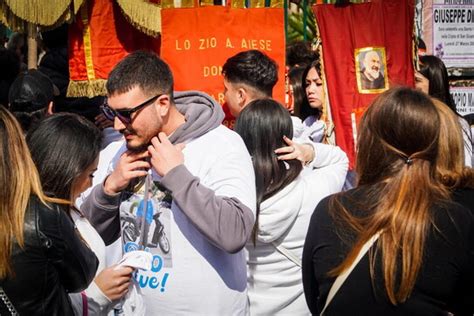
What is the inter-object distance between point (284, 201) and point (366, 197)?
112 cm

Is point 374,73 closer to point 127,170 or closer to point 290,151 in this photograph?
point 290,151

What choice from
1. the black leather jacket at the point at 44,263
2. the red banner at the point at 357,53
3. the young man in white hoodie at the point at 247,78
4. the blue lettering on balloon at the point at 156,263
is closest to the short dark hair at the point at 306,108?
the red banner at the point at 357,53

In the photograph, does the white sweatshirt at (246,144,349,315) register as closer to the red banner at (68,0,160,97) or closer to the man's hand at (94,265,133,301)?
the man's hand at (94,265,133,301)

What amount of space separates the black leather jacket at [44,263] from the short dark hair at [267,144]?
4.26ft

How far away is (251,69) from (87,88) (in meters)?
1.11

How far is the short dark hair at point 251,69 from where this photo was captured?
443cm

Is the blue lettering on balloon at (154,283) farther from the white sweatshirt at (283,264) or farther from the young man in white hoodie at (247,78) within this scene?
the young man in white hoodie at (247,78)

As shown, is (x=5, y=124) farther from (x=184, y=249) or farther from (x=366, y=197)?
(x=366, y=197)

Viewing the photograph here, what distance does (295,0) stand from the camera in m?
6.06

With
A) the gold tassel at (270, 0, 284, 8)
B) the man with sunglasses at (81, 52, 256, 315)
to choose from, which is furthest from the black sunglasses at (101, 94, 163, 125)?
the gold tassel at (270, 0, 284, 8)

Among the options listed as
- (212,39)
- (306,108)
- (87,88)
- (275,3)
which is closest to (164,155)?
(212,39)

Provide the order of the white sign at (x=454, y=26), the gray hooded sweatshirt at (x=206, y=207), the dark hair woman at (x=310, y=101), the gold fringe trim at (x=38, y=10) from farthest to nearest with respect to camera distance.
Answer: the white sign at (x=454, y=26), the dark hair woman at (x=310, y=101), the gold fringe trim at (x=38, y=10), the gray hooded sweatshirt at (x=206, y=207)

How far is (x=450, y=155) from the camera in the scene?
98.2 inches

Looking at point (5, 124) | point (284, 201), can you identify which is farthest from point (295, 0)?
point (5, 124)
